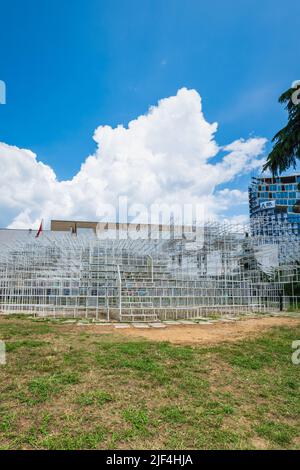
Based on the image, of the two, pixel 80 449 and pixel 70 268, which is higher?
pixel 70 268

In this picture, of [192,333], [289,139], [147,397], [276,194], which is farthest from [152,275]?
[276,194]

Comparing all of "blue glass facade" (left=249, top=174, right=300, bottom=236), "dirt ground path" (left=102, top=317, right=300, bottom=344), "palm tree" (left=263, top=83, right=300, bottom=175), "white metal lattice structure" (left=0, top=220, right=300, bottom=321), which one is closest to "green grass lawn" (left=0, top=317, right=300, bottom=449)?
"dirt ground path" (left=102, top=317, right=300, bottom=344)

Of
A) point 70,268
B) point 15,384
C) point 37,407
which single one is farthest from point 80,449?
point 70,268

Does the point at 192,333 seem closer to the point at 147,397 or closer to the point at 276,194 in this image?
the point at 147,397

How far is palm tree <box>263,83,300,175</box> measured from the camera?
8.24 metres

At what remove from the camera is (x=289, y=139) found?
27.4 ft

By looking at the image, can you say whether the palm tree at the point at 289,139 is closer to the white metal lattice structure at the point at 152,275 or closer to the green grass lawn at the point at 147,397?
the white metal lattice structure at the point at 152,275

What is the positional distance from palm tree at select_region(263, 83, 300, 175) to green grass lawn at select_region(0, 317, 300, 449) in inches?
245

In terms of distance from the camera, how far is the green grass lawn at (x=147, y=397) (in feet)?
7.26

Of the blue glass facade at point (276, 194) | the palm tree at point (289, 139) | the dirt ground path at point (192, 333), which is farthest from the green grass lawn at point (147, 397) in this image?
the blue glass facade at point (276, 194)

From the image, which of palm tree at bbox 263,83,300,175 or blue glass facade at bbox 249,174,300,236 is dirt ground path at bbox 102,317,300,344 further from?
blue glass facade at bbox 249,174,300,236
